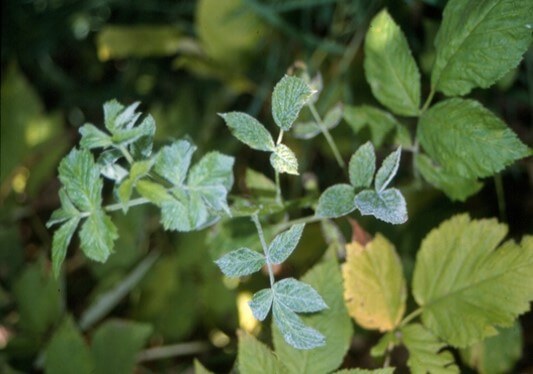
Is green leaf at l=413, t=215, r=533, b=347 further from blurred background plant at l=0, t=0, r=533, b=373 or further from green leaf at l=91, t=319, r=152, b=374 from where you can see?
green leaf at l=91, t=319, r=152, b=374

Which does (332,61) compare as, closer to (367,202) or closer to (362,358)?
(362,358)

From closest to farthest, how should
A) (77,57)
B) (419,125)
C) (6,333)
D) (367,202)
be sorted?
(367,202) < (419,125) < (6,333) < (77,57)

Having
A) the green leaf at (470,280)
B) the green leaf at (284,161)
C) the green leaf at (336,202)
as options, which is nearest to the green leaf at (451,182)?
the green leaf at (470,280)

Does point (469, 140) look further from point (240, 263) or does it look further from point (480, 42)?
point (240, 263)

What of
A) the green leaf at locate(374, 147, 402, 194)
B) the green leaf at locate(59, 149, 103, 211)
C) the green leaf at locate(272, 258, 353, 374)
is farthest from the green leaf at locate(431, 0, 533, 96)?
the green leaf at locate(59, 149, 103, 211)

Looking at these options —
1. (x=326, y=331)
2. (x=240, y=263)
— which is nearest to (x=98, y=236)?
(x=240, y=263)

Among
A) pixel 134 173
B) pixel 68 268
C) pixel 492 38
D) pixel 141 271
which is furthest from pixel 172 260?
pixel 492 38
